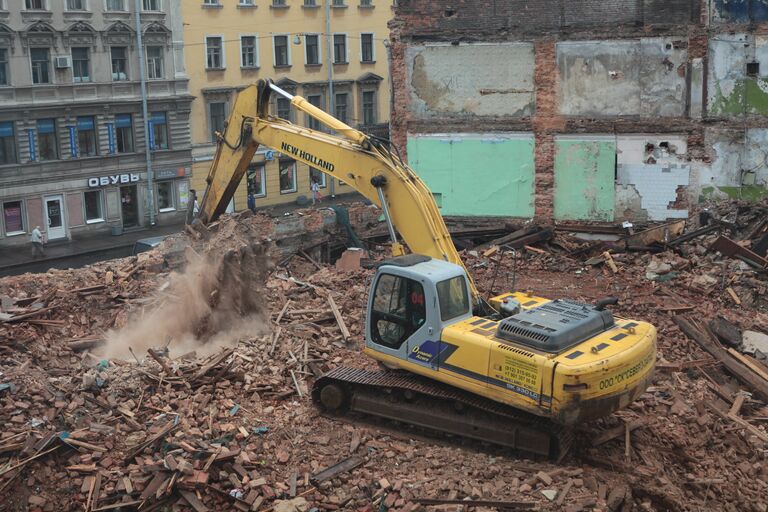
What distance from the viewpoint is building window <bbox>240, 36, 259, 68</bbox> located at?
134 ft

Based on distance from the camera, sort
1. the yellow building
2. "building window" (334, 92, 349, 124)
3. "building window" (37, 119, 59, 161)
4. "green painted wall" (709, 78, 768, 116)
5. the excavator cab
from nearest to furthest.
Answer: the excavator cab < "green painted wall" (709, 78, 768, 116) < "building window" (37, 119, 59, 161) < the yellow building < "building window" (334, 92, 349, 124)

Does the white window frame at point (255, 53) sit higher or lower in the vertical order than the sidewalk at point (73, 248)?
higher

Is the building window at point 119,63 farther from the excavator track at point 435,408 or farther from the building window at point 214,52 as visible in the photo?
the excavator track at point 435,408

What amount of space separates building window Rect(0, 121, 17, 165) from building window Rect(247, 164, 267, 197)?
10690 millimetres

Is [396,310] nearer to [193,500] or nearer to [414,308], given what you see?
[414,308]

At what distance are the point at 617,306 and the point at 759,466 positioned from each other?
20.0 ft

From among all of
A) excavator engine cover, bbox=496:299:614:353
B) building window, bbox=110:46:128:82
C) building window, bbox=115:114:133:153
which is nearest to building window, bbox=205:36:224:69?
building window, bbox=110:46:128:82

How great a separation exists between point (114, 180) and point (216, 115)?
5.94 m

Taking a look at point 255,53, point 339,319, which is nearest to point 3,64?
point 255,53

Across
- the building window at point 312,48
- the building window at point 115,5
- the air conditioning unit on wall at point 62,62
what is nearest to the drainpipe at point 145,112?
the building window at point 115,5

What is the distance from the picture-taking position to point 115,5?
117ft

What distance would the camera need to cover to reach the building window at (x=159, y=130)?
37.4 m

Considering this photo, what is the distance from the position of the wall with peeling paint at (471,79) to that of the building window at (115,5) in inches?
602

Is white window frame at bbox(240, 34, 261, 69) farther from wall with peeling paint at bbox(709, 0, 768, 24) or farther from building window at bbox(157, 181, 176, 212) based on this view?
wall with peeling paint at bbox(709, 0, 768, 24)
